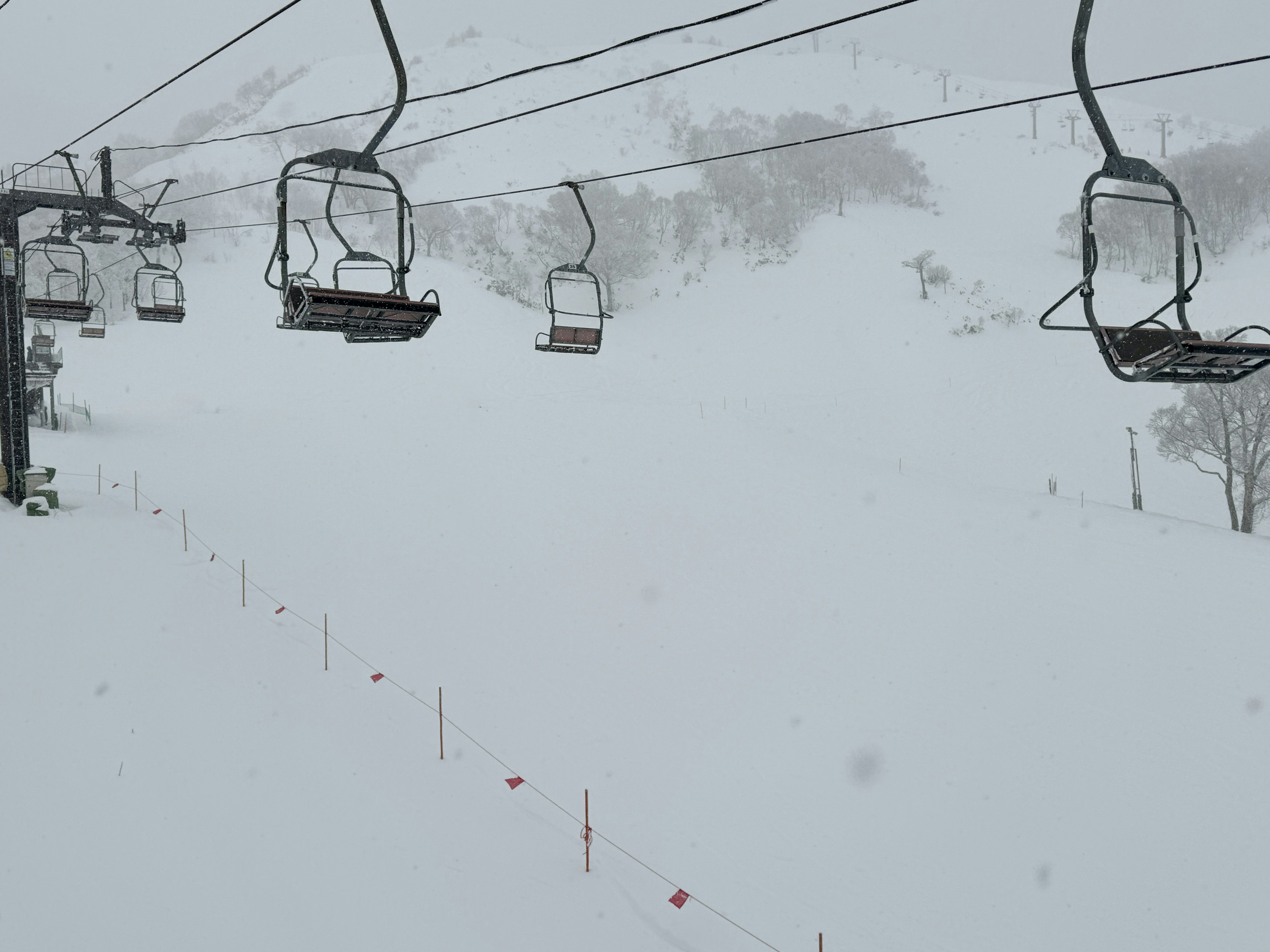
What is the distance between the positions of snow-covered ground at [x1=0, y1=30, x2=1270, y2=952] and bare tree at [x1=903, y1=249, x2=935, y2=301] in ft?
51.8

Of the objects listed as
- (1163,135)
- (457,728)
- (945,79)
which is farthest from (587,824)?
(945,79)

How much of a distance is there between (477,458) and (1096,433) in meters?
25.5

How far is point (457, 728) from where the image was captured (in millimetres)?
10078

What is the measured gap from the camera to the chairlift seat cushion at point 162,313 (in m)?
14.0

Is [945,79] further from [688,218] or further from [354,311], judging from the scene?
[354,311]

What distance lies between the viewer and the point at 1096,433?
106 ft

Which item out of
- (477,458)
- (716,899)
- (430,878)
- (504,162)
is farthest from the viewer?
(504,162)

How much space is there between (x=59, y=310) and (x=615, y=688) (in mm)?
12503

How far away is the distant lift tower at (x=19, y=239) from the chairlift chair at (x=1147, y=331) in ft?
48.1

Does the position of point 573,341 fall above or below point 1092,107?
below

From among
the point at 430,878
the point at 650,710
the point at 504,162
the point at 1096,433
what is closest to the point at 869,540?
the point at 650,710

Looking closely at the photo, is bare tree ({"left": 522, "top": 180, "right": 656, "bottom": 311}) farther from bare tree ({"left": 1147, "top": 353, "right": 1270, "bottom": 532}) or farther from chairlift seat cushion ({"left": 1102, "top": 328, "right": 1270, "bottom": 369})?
chairlift seat cushion ({"left": 1102, "top": 328, "right": 1270, "bottom": 369})

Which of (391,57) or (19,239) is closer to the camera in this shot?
(391,57)

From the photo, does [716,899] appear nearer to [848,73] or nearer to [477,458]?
[477,458]
